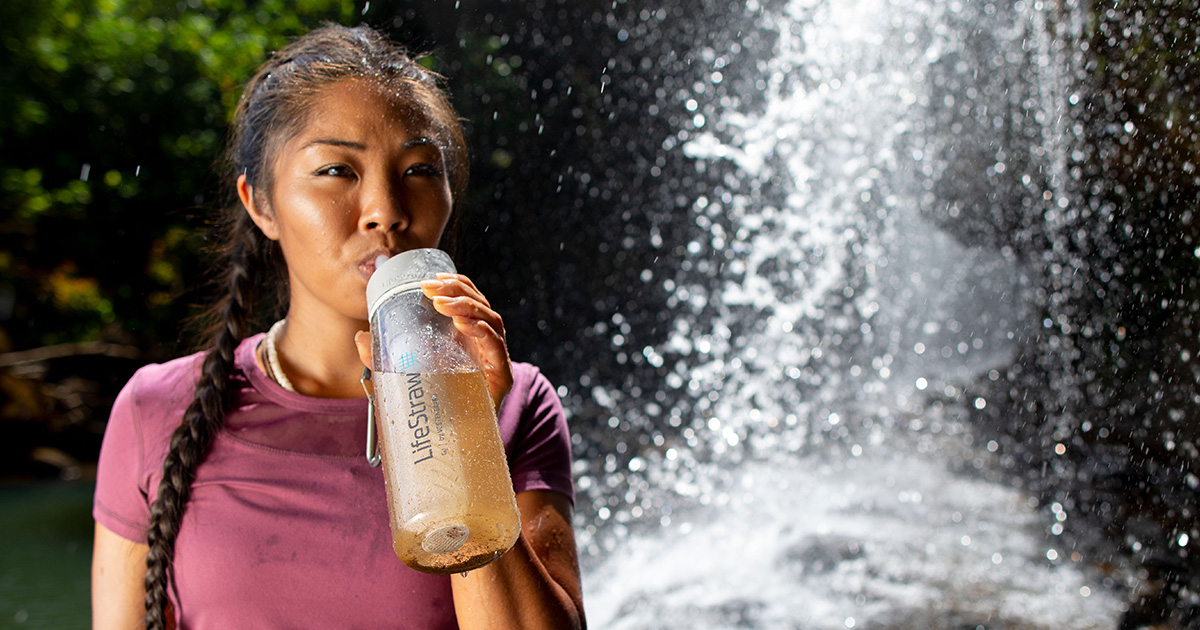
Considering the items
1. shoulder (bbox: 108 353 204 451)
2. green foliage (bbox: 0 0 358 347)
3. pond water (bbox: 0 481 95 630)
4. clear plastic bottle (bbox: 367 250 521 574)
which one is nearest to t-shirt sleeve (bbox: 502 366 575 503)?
clear plastic bottle (bbox: 367 250 521 574)

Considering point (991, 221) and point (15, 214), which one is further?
point (15, 214)

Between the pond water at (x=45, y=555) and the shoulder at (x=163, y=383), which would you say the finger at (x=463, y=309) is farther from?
the pond water at (x=45, y=555)

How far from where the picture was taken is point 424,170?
114 centimetres

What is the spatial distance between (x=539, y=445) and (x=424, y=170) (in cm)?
42

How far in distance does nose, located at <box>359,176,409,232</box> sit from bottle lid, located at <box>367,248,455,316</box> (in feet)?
0.46

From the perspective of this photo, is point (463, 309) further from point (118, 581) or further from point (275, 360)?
point (118, 581)

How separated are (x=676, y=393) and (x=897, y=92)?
257 cm

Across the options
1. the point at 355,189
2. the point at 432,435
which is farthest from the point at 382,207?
the point at 432,435

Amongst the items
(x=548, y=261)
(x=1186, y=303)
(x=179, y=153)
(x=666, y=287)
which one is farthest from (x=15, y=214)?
(x=1186, y=303)

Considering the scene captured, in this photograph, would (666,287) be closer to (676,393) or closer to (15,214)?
(676,393)

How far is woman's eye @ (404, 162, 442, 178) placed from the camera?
1129mm

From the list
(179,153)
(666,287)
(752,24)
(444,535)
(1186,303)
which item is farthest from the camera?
(179,153)

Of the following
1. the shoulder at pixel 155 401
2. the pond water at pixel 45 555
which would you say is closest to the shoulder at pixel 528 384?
the shoulder at pixel 155 401

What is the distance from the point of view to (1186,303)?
424 centimetres
